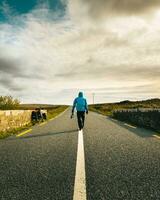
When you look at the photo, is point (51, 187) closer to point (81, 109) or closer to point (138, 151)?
point (138, 151)

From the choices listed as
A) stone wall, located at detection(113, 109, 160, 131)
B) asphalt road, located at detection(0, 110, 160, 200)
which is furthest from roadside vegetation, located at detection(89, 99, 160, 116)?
asphalt road, located at detection(0, 110, 160, 200)

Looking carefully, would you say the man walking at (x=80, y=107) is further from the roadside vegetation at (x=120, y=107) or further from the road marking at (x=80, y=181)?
the roadside vegetation at (x=120, y=107)

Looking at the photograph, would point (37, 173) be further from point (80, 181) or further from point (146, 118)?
point (146, 118)

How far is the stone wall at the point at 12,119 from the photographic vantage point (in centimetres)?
1536

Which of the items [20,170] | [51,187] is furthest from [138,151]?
[51,187]

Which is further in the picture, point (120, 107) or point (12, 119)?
point (120, 107)

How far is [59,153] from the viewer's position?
8211 millimetres

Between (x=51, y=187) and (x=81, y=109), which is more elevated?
(x=81, y=109)

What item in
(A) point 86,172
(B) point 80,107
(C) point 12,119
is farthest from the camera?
(C) point 12,119

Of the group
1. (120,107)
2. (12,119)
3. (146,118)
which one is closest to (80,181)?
(12,119)

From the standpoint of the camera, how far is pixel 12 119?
1712cm

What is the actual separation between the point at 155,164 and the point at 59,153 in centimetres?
270

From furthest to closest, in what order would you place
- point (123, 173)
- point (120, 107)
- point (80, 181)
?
point (120, 107) → point (123, 173) → point (80, 181)

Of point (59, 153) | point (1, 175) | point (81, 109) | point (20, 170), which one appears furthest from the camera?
point (81, 109)
